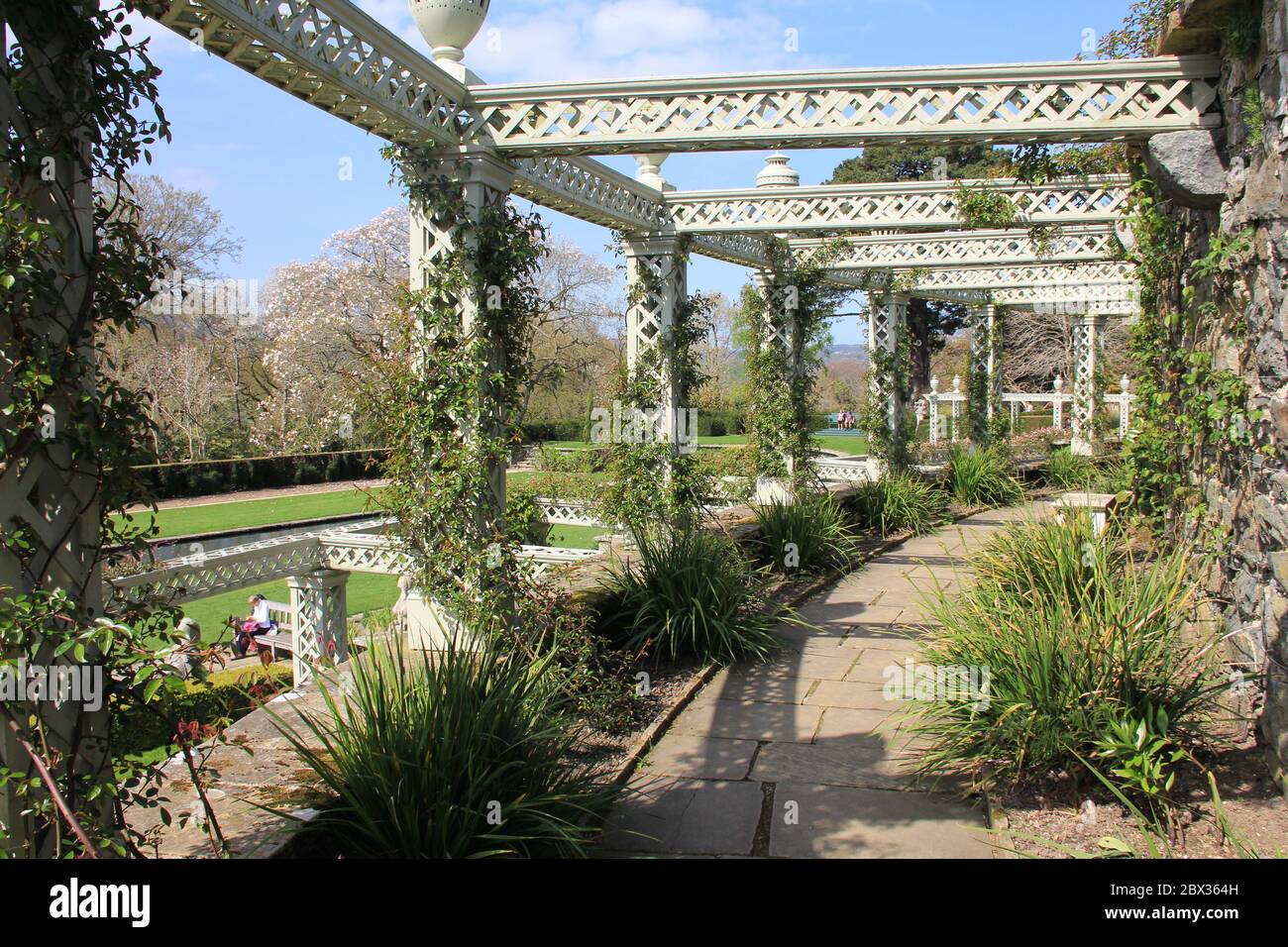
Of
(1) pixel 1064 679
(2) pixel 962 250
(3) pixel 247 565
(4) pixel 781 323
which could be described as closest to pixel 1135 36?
(2) pixel 962 250

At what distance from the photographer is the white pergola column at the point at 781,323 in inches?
421

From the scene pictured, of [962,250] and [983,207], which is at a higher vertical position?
[962,250]

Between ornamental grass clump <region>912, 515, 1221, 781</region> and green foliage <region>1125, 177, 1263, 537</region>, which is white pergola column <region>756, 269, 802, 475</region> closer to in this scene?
green foliage <region>1125, 177, 1263, 537</region>

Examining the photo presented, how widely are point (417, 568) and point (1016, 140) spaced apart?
4126mm

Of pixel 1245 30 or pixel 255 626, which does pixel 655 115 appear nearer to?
pixel 1245 30

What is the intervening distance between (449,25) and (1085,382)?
14676 millimetres

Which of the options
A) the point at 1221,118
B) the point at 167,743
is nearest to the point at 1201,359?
the point at 1221,118

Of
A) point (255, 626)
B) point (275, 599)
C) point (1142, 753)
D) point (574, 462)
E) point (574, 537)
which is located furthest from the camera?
point (574, 537)

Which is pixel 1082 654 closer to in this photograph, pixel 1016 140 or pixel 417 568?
pixel 1016 140

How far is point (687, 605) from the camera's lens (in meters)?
5.51

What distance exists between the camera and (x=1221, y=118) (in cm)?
465

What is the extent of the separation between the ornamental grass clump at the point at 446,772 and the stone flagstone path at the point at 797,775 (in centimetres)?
37

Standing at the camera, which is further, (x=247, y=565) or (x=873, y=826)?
(x=247, y=565)

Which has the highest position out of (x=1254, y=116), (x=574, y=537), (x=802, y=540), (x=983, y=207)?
(x=983, y=207)
